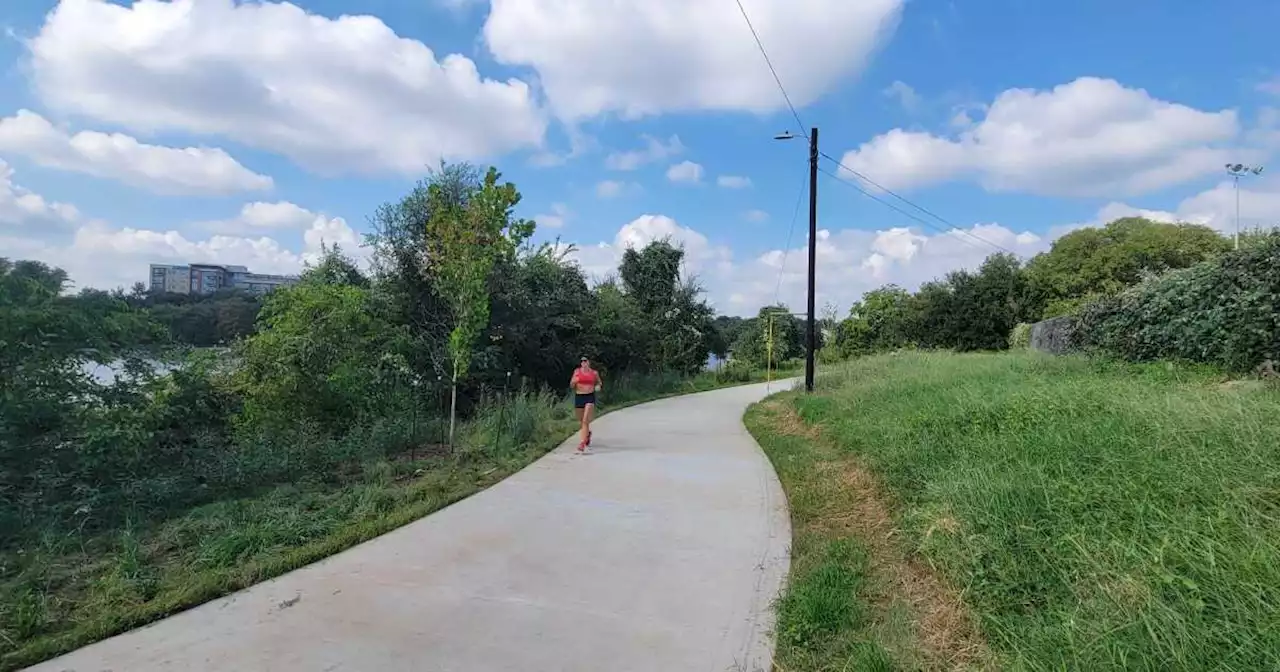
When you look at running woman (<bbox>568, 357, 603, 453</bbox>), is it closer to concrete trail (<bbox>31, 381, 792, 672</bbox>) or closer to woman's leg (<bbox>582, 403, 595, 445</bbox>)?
woman's leg (<bbox>582, 403, 595, 445</bbox>)

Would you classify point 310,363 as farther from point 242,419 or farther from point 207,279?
point 207,279

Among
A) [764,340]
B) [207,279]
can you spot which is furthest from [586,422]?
[764,340]

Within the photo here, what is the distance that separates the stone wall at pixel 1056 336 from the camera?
521 inches

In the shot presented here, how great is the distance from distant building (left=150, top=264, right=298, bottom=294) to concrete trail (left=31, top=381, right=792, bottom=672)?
827 cm

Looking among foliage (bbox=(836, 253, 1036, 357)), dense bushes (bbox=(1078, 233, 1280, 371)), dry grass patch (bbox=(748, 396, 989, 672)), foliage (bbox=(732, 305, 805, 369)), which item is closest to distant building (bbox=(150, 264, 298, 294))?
dry grass patch (bbox=(748, 396, 989, 672))

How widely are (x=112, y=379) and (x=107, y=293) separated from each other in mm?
1055

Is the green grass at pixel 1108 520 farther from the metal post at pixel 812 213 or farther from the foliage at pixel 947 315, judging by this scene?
the foliage at pixel 947 315

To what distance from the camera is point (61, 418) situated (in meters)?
6.46

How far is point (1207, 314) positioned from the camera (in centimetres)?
848

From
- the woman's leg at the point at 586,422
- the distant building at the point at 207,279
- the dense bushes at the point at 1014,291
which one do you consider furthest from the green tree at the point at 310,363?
the dense bushes at the point at 1014,291

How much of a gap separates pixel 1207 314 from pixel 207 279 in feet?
58.7


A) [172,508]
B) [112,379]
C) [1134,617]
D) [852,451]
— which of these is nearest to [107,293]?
[112,379]

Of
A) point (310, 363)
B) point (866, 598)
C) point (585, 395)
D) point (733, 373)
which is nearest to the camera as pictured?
point (866, 598)

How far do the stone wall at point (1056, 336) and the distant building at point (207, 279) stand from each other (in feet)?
51.9
